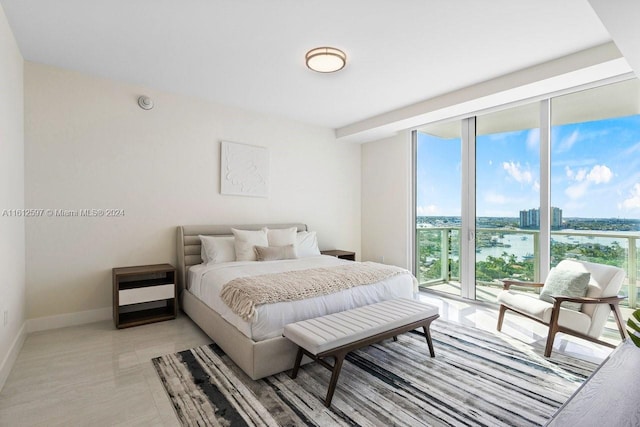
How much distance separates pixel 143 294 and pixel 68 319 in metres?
0.82

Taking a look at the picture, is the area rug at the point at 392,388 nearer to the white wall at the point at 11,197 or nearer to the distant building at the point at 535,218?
the white wall at the point at 11,197

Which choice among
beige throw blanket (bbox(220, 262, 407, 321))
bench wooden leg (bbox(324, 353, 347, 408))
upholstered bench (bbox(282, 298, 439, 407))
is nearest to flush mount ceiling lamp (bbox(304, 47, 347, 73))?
beige throw blanket (bbox(220, 262, 407, 321))

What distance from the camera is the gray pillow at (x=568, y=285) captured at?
9.31 ft

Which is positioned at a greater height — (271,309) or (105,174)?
(105,174)

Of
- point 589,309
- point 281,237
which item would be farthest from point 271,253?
point 589,309

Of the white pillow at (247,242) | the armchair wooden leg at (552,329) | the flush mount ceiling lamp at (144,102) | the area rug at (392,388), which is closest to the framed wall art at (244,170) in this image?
the white pillow at (247,242)

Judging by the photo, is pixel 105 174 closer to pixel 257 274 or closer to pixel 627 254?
pixel 257 274

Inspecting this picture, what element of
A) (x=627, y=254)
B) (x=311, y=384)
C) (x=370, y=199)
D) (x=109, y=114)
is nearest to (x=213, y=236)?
(x=109, y=114)

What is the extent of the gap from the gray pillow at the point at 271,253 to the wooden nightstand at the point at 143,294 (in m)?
0.97

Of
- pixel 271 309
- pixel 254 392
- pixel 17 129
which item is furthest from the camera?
pixel 17 129

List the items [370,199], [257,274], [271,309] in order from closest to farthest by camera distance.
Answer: [271,309] → [257,274] → [370,199]

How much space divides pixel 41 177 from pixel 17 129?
0.54 m

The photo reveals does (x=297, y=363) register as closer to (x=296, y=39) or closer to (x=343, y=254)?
(x=296, y=39)

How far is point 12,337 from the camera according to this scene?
257 cm
